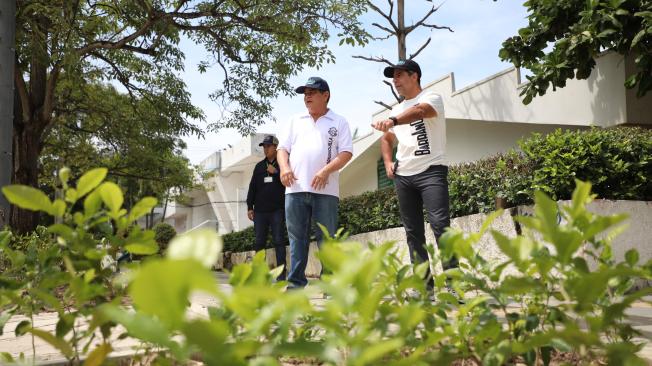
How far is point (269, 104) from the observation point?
12242mm

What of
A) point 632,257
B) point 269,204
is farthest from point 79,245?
point 269,204

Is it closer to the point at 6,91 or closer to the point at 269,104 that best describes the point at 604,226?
the point at 6,91

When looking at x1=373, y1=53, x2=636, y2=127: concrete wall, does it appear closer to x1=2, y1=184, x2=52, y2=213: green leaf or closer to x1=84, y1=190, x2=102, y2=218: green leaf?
x1=84, y1=190, x2=102, y2=218: green leaf

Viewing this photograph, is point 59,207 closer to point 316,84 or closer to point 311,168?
point 311,168

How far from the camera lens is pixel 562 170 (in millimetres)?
6355

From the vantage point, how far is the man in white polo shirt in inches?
195

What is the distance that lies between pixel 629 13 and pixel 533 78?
1.76 m

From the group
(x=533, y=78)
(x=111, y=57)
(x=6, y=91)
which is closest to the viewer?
(x=6, y=91)

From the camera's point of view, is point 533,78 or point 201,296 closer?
point 201,296

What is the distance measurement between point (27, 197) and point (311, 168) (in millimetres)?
4057

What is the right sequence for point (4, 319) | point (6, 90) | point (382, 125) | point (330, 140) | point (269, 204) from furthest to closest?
point (269, 204), point (6, 90), point (330, 140), point (382, 125), point (4, 319)

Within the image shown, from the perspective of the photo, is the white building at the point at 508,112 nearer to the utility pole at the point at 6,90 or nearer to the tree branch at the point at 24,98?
the utility pole at the point at 6,90

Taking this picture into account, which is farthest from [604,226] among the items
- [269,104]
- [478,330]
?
[269,104]

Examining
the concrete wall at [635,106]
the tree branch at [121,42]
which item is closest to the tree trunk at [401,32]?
the concrete wall at [635,106]
